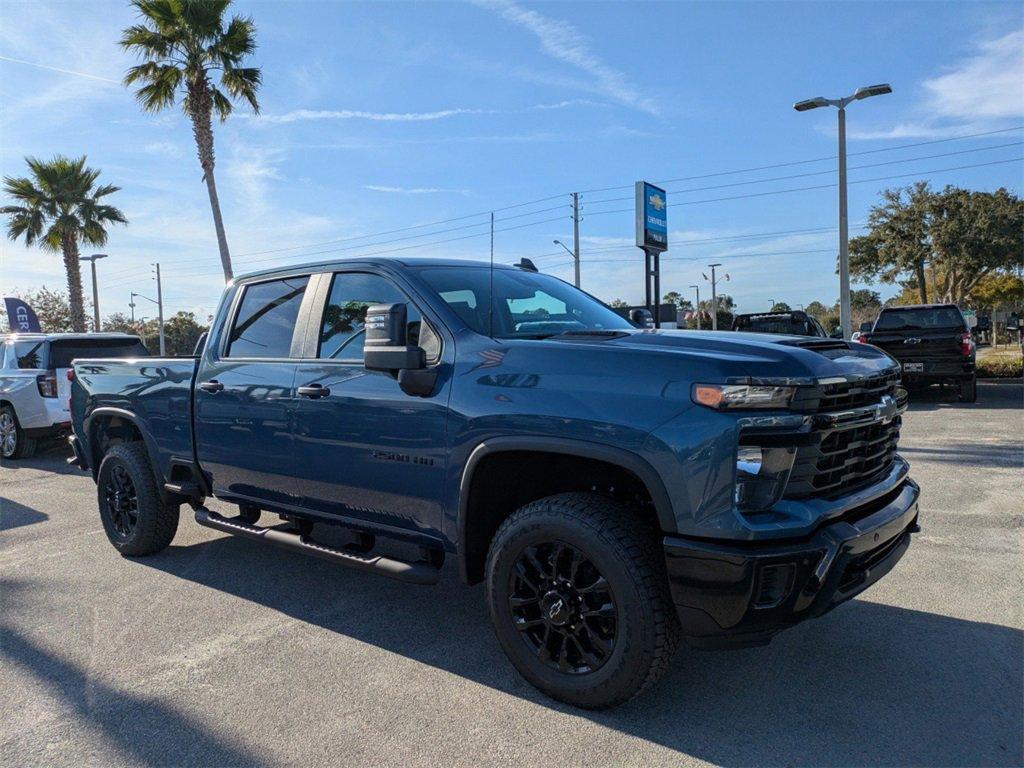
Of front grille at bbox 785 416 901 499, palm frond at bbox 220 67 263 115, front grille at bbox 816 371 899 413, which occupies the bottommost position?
front grille at bbox 785 416 901 499

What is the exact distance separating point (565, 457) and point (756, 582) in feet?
3.03

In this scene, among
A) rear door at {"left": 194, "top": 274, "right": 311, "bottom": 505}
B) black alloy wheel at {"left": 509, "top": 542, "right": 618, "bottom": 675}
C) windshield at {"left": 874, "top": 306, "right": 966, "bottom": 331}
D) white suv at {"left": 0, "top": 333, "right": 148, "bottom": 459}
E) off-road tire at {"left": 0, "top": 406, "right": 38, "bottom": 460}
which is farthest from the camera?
windshield at {"left": 874, "top": 306, "right": 966, "bottom": 331}

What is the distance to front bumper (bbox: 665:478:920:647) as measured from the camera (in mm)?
2537

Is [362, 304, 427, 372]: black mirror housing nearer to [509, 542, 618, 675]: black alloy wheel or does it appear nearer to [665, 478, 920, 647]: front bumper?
[509, 542, 618, 675]: black alloy wheel

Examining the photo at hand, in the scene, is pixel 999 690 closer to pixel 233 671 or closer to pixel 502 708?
pixel 502 708

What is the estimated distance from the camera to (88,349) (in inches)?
394

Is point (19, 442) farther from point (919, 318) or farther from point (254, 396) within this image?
point (919, 318)

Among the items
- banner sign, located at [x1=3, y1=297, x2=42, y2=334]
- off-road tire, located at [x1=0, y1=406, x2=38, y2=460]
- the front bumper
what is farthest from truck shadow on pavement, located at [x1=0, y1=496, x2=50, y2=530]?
banner sign, located at [x1=3, y1=297, x2=42, y2=334]

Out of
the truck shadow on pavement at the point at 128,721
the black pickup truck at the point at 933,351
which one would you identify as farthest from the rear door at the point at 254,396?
the black pickup truck at the point at 933,351

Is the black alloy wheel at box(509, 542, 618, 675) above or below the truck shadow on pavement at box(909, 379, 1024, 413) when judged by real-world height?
above

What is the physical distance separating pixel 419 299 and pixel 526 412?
96cm

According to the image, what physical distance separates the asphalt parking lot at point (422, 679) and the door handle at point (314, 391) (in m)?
1.22

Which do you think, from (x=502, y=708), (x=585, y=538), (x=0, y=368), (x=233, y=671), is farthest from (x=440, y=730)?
(x=0, y=368)

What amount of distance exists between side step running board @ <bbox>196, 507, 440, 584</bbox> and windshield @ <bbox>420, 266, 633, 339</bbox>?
1.14 m
